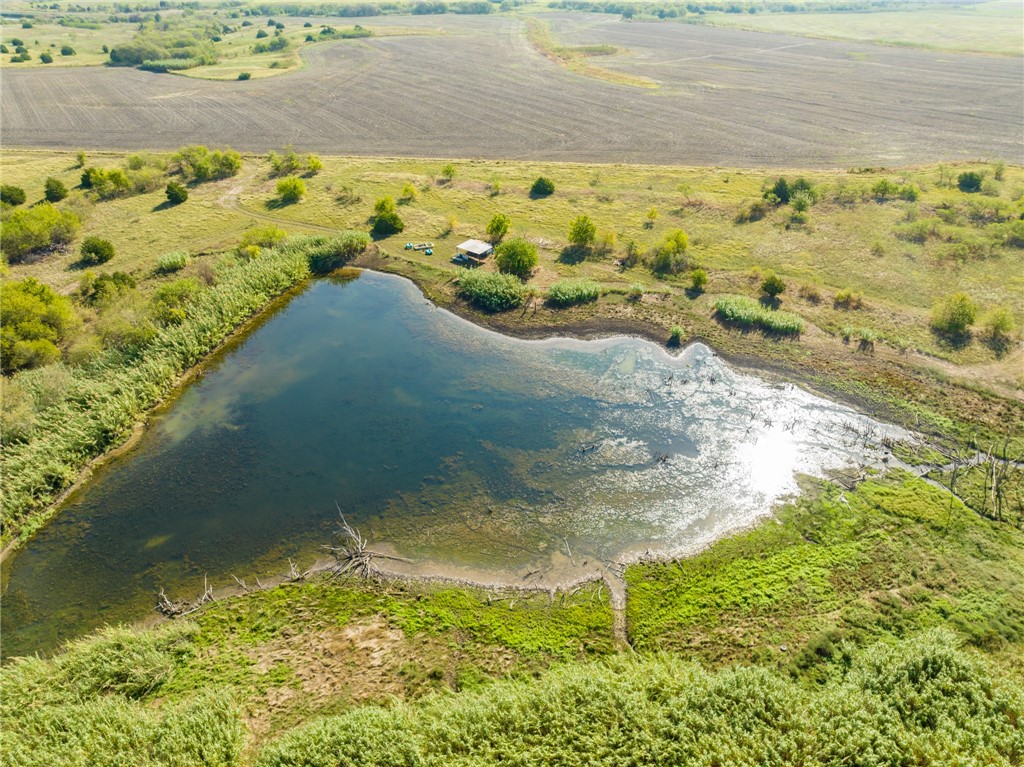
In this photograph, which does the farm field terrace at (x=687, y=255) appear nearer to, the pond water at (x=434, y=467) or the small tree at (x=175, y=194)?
the small tree at (x=175, y=194)

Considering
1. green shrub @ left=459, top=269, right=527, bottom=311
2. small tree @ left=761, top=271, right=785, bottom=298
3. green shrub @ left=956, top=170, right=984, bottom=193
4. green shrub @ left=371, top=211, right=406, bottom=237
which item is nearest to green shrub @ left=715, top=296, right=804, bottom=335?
small tree @ left=761, top=271, right=785, bottom=298

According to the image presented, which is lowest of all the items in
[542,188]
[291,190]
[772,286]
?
[772,286]

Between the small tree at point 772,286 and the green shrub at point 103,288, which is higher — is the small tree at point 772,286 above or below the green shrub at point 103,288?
above

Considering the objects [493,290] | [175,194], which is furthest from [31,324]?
[493,290]

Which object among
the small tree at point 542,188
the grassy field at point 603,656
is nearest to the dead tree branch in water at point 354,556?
the grassy field at point 603,656

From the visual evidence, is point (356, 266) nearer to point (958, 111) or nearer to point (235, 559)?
point (235, 559)

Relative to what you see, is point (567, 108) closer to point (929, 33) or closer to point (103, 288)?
point (103, 288)
